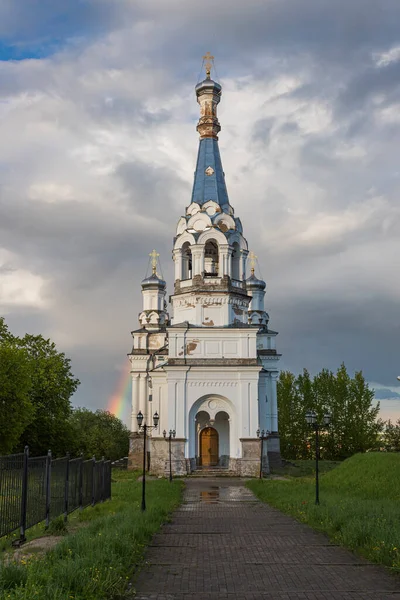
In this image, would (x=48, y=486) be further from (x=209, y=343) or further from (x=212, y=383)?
(x=209, y=343)

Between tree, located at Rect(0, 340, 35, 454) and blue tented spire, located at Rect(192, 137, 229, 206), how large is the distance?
17.6 meters

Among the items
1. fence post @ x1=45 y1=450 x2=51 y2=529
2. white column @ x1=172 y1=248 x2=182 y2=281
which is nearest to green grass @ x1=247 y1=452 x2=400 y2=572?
fence post @ x1=45 y1=450 x2=51 y2=529

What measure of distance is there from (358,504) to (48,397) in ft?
95.6

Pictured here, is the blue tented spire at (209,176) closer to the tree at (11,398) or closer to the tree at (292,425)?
the tree at (11,398)

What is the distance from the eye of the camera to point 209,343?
130 feet

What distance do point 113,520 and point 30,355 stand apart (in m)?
30.6

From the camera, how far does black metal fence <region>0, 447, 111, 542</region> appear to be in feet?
41.0

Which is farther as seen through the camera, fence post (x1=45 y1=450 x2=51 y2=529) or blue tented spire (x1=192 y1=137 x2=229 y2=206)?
blue tented spire (x1=192 y1=137 x2=229 y2=206)

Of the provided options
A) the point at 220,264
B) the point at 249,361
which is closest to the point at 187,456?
the point at 249,361

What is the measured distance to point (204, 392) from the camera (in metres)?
39.1

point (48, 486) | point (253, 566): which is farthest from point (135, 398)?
point (253, 566)

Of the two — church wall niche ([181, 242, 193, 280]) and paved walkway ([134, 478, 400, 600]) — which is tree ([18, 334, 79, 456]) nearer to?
church wall niche ([181, 242, 193, 280])

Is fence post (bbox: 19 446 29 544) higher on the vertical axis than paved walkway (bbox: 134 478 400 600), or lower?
higher

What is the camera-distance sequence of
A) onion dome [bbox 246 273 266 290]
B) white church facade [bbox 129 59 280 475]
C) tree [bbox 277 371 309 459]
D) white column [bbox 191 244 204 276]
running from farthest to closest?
tree [bbox 277 371 309 459] < onion dome [bbox 246 273 266 290] < white column [bbox 191 244 204 276] < white church facade [bbox 129 59 280 475]
